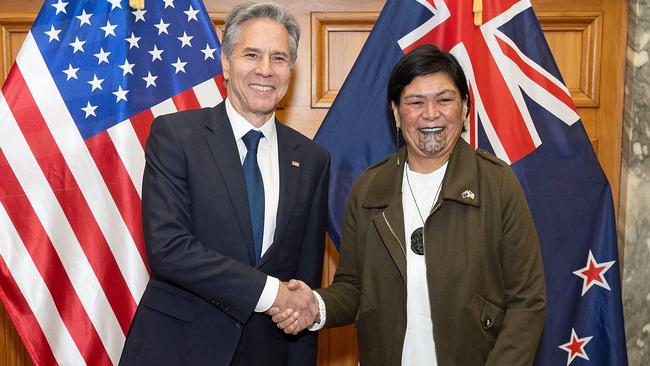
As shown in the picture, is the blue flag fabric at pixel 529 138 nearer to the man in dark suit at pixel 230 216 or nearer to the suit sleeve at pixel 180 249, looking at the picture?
the man in dark suit at pixel 230 216

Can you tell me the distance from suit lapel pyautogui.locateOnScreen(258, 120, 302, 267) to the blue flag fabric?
0.41m

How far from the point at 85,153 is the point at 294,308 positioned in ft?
3.29

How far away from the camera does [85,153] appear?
2262 millimetres

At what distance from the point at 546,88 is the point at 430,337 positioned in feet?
3.45

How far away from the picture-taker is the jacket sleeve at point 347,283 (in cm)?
185

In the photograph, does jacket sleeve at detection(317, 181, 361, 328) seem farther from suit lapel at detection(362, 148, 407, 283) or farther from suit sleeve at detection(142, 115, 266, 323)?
suit sleeve at detection(142, 115, 266, 323)

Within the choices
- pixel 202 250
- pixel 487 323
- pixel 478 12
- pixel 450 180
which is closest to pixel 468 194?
pixel 450 180

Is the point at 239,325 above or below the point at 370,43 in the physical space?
below

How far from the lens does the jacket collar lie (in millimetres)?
1644

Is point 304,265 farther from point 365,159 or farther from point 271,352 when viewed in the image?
point 365,159

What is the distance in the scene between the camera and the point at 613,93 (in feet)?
8.86

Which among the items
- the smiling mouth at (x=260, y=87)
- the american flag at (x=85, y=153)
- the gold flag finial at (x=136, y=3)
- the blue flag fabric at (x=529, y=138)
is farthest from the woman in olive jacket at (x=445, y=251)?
the gold flag finial at (x=136, y=3)

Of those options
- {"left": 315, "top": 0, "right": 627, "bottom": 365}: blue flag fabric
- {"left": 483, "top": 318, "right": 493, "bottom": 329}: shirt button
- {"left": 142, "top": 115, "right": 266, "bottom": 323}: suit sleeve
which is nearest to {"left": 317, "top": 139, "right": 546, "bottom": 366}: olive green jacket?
{"left": 483, "top": 318, "right": 493, "bottom": 329}: shirt button

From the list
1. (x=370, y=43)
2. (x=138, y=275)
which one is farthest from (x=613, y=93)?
(x=138, y=275)
